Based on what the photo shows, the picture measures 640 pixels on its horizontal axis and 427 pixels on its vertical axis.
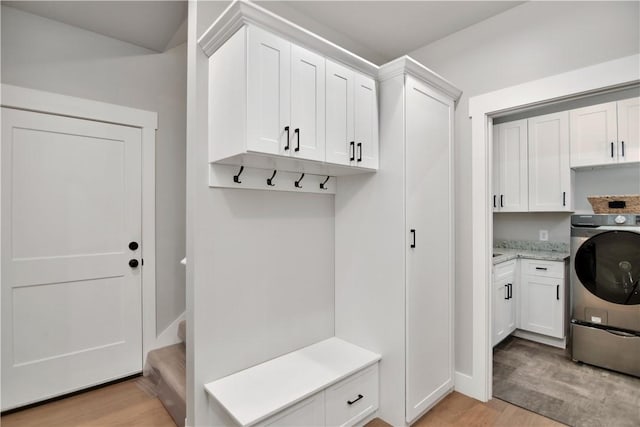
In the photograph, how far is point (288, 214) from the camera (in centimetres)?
202

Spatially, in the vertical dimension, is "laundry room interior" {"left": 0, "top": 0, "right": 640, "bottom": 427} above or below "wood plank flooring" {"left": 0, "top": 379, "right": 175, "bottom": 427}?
above

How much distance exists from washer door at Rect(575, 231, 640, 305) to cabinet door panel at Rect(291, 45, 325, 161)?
2.92m

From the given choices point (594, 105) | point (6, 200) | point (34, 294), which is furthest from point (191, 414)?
point (594, 105)

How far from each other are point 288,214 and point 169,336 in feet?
5.54

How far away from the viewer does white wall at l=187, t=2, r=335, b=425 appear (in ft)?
5.29

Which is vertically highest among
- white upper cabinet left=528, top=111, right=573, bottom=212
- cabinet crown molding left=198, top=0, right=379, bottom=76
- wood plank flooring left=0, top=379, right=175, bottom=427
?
cabinet crown molding left=198, top=0, right=379, bottom=76

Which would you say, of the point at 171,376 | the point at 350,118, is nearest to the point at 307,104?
the point at 350,118

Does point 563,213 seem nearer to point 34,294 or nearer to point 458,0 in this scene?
point 458,0

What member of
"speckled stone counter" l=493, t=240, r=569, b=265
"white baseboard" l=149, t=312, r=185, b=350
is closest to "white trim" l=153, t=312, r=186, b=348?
"white baseboard" l=149, t=312, r=185, b=350

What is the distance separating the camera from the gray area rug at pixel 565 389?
204 cm

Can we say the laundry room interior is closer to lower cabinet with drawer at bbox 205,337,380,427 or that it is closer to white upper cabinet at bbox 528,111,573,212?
lower cabinet with drawer at bbox 205,337,380,427

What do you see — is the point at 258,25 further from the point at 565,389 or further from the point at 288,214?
the point at 565,389

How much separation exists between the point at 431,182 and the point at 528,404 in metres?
1.70

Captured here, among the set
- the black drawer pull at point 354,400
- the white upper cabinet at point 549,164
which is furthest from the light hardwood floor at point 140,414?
the white upper cabinet at point 549,164
